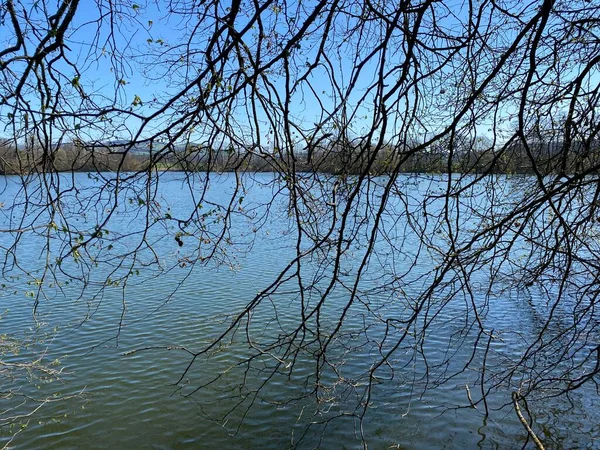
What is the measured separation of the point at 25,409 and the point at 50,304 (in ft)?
11.1

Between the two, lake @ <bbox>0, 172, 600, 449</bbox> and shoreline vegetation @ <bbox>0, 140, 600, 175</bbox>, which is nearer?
shoreline vegetation @ <bbox>0, 140, 600, 175</bbox>

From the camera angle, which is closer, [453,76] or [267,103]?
[267,103]

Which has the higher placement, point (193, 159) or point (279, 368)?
point (193, 159)

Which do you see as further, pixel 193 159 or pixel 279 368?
pixel 279 368

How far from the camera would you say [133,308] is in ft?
30.2

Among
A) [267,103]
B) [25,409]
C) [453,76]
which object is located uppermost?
[453,76]

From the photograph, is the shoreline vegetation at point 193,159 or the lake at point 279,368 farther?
the lake at point 279,368

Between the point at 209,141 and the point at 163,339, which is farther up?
the point at 209,141

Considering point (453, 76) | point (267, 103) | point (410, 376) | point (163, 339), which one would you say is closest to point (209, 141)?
point (267, 103)

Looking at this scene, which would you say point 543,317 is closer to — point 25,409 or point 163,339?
point 163,339

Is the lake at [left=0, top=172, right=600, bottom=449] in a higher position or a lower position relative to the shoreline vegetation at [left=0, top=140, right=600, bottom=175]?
lower

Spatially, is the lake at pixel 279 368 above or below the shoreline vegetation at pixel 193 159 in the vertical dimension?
below

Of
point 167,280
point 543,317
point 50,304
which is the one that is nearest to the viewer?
point 543,317

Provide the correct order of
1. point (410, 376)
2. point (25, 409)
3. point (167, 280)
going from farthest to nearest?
point (167, 280) → point (410, 376) → point (25, 409)
